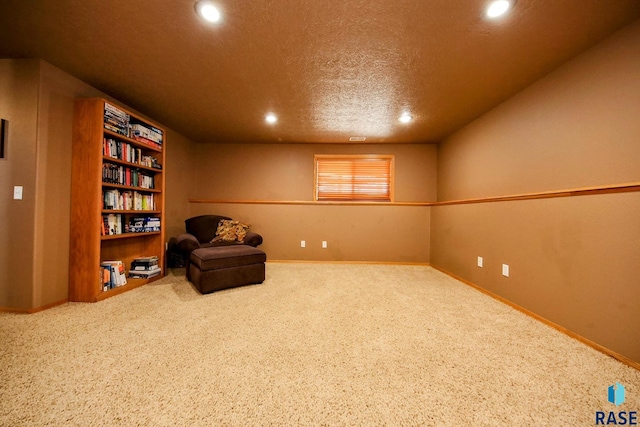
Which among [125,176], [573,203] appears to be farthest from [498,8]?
[125,176]

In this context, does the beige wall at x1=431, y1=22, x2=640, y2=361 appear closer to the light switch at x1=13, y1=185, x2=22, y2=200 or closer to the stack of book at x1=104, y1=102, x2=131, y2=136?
the stack of book at x1=104, y1=102, x2=131, y2=136

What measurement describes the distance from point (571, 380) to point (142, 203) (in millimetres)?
4239

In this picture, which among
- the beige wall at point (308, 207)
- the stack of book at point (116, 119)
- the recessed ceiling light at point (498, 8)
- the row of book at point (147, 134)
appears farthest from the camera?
the beige wall at point (308, 207)

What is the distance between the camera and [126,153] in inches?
106

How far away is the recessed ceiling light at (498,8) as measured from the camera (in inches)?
54.2

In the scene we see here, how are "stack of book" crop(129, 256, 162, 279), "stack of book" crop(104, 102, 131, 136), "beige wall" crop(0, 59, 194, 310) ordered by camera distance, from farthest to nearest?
"stack of book" crop(129, 256, 162, 279), "stack of book" crop(104, 102, 131, 136), "beige wall" crop(0, 59, 194, 310)

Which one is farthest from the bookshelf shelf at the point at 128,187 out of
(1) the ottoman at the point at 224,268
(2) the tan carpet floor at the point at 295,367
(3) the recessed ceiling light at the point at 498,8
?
(3) the recessed ceiling light at the point at 498,8

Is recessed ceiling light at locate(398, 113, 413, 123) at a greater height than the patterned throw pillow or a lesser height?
greater

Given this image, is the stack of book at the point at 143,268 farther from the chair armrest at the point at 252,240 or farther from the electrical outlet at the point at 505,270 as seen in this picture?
the electrical outlet at the point at 505,270

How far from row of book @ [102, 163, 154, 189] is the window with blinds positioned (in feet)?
8.68

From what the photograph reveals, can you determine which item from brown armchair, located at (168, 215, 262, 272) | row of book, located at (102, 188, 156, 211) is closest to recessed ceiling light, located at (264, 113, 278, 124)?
brown armchair, located at (168, 215, 262, 272)

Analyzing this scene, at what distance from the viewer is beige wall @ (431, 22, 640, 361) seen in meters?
1.52

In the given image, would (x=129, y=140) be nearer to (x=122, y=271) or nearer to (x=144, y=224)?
(x=144, y=224)

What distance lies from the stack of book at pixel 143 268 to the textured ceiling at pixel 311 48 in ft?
6.57
